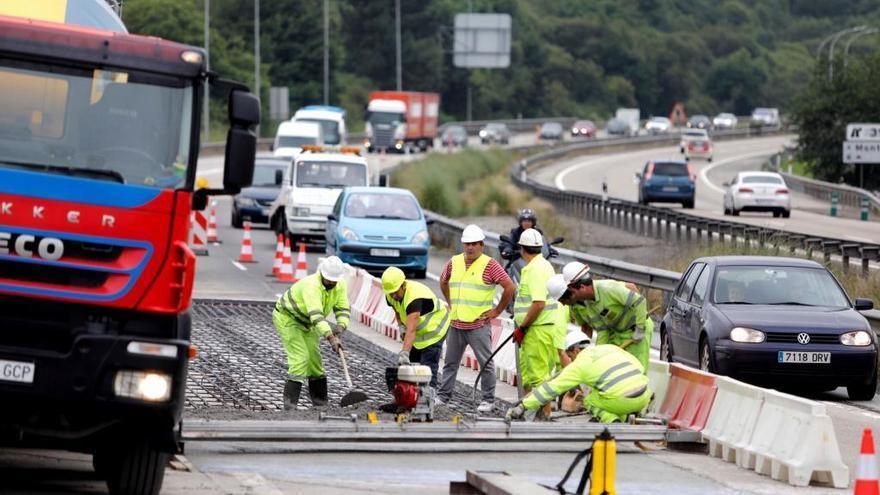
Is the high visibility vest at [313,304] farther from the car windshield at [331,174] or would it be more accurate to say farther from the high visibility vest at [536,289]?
the car windshield at [331,174]

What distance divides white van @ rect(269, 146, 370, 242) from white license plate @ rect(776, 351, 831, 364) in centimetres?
2061

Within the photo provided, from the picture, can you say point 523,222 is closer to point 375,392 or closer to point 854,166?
point 375,392

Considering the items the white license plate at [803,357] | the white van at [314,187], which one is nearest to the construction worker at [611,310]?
the white license plate at [803,357]

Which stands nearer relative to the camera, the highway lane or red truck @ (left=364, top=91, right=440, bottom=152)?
the highway lane

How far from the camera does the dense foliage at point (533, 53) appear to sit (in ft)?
413

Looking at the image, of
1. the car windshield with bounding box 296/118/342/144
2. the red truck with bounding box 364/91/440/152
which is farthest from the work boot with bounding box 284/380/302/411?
the red truck with bounding box 364/91/440/152

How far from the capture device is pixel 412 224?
32.6 meters

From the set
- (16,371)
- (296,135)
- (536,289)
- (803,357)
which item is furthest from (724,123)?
(16,371)

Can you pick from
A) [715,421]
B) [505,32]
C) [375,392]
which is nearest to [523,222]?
[375,392]

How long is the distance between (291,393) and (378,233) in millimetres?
16708

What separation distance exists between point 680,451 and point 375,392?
155 inches

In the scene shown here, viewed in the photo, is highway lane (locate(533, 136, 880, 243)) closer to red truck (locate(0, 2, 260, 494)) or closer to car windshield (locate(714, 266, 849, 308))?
car windshield (locate(714, 266, 849, 308))

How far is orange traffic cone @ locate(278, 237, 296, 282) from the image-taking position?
3169 centimetres

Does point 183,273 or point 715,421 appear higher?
point 183,273
